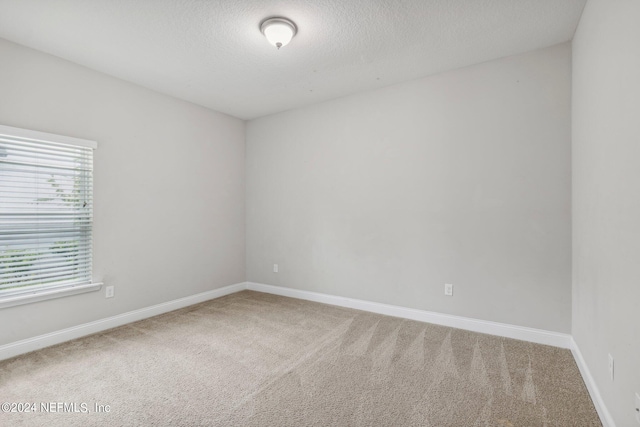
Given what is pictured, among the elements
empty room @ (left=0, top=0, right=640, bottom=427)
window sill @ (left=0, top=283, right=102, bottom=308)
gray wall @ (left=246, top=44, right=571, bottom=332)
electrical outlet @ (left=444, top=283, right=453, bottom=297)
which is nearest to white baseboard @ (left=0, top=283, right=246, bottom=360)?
empty room @ (left=0, top=0, right=640, bottom=427)

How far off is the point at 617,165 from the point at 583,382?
1.56m

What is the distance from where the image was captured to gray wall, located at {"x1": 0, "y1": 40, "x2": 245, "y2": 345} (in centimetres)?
277

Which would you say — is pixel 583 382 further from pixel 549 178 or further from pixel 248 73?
pixel 248 73

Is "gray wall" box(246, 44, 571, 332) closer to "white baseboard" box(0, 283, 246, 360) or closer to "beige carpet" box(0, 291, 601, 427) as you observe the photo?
"beige carpet" box(0, 291, 601, 427)

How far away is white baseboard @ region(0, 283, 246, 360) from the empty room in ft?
0.06

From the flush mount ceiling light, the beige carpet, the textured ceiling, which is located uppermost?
the textured ceiling

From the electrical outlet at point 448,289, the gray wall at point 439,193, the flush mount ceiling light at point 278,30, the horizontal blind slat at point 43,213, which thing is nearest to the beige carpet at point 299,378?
→ the electrical outlet at point 448,289

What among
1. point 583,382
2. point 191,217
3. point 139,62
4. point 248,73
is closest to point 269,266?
point 191,217

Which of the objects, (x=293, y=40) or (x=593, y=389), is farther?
(x=293, y=40)

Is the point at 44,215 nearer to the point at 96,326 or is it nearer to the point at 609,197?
the point at 96,326

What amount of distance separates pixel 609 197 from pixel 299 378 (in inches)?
88.8

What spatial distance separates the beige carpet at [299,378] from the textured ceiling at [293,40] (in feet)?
8.76

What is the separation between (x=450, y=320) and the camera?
324 centimetres

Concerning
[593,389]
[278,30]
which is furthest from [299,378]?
[278,30]
